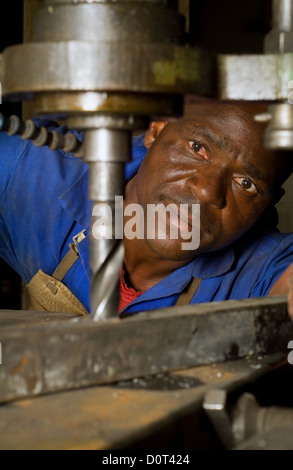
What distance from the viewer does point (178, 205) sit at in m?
1.67

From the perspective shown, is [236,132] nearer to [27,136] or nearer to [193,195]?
[193,195]

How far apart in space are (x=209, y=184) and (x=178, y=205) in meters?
0.10

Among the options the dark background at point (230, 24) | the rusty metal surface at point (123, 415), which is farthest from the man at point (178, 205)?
the dark background at point (230, 24)

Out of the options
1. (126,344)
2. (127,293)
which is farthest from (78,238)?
(126,344)

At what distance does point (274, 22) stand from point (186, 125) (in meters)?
0.83

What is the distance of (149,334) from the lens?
2.99 feet

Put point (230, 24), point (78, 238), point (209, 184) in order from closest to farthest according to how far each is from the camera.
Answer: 1. point (209, 184)
2. point (78, 238)
3. point (230, 24)

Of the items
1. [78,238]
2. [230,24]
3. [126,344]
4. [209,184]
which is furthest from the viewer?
[230,24]

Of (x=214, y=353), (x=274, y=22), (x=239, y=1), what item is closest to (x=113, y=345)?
(x=214, y=353)

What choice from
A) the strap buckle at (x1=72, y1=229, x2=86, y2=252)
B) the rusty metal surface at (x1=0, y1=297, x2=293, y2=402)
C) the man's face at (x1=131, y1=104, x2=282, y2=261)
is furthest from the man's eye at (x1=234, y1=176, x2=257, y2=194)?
the rusty metal surface at (x1=0, y1=297, x2=293, y2=402)

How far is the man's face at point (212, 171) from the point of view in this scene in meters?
1.60

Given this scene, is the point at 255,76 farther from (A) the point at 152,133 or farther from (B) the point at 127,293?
(B) the point at 127,293

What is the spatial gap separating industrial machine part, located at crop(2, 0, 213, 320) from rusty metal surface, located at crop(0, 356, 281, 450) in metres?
0.31

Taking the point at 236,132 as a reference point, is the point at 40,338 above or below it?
below
